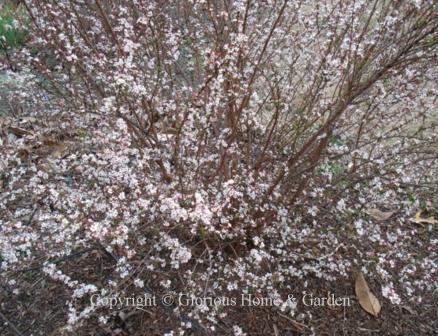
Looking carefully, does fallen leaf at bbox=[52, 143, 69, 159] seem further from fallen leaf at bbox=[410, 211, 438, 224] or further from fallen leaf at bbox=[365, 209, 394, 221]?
fallen leaf at bbox=[410, 211, 438, 224]

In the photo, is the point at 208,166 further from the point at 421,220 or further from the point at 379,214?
the point at 421,220

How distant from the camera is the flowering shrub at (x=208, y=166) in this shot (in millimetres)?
2555

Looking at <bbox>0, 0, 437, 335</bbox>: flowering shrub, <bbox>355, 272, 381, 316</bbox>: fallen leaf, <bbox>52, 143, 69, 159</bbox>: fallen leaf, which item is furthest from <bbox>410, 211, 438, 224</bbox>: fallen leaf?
<bbox>52, 143, 69, 159</bbox>: fallen leaf

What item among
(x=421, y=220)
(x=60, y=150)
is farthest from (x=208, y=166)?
(x=421, y=220)

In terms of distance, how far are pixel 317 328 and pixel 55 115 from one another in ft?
9.77

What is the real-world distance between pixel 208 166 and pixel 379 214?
180 cm

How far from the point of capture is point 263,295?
10.1ft

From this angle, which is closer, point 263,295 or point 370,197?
point 263,295

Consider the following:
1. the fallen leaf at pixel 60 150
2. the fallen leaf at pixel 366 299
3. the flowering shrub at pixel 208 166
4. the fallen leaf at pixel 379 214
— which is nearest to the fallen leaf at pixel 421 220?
the fallen leaf at pixel 379 214

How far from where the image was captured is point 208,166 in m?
3.15

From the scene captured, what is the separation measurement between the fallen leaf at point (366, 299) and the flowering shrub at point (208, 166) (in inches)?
12.3

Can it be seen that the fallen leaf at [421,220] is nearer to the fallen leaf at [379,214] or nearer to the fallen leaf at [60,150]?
the fallen leaf at [379,214]

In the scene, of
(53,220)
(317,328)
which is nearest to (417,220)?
(317,328)

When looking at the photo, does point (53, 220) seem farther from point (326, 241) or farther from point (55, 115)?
point (326, 241)
